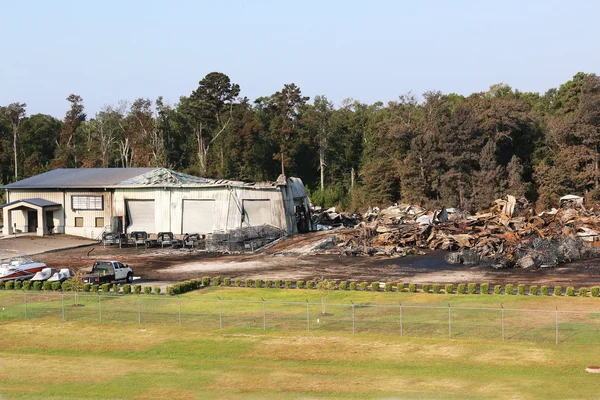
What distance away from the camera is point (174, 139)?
13238cm

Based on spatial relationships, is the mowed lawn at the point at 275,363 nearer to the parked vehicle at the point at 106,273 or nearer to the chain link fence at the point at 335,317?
the chain link fence at the point at 335,317

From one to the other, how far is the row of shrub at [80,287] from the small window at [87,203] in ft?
103

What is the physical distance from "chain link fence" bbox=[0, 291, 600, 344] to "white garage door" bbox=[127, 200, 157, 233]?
3470 cm

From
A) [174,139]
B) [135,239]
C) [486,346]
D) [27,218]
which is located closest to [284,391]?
[486,346]

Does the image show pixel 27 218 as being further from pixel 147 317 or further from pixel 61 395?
pixel 61 395

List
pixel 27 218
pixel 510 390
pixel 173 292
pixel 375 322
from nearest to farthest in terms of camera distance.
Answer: pixel 510 390 < pixel 375 322 < pixel 173 292 < pixel 27 218

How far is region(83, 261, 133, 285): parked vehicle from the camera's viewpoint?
47.8 metres

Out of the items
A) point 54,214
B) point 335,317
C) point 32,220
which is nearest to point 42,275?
point 335,317

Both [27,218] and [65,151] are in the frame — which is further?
[65,151]

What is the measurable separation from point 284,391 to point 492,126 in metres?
77.6

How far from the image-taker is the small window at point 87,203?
80.8m

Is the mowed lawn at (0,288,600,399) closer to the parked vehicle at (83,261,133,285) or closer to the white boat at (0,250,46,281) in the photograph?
the parked vehicle at (83,261,133,285)

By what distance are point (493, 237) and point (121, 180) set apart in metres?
43.3

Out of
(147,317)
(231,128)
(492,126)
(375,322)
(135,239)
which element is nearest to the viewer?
(375,322)
